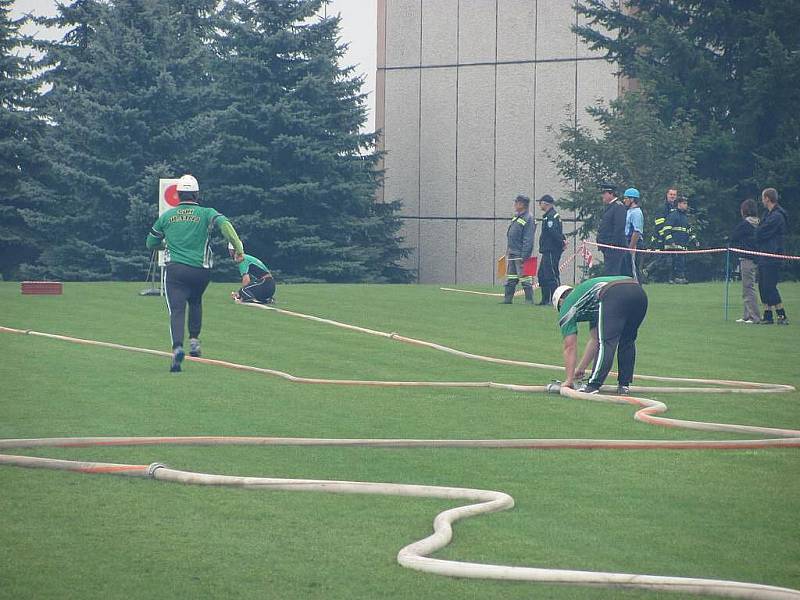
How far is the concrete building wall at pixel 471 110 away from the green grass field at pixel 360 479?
93.3 ft

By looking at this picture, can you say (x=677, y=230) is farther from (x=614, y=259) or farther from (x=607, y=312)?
(x=607, y=312)

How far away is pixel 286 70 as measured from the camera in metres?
43.8

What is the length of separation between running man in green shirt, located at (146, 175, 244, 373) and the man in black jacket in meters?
9.13

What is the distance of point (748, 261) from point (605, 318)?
33.8 feet

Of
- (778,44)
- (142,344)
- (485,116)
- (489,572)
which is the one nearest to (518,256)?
(142,344)

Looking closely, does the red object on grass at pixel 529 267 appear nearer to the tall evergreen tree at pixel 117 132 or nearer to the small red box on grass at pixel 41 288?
the small red box on grass at pixel 41 288

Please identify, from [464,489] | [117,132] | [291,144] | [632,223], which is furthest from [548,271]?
[117,132]

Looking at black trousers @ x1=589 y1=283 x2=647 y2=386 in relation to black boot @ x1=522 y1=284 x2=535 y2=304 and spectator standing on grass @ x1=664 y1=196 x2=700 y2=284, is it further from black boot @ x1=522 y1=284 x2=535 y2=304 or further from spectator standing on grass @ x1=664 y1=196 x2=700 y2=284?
spectator standing on grass @ x1=664 y1=196 x2=700 y2=284

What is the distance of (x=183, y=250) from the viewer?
15.1 meters

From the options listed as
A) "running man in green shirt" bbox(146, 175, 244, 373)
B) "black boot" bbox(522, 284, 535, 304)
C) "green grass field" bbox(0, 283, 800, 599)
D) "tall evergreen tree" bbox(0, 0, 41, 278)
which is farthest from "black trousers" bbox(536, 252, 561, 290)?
"tall evergreen tree" bbox(0, 0, 41, 278)

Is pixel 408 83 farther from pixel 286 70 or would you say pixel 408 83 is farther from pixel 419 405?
pixel 419 405

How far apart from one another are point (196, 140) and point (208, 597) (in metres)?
37.7

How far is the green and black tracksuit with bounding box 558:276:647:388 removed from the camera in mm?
12609

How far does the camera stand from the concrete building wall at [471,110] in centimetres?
4506
